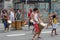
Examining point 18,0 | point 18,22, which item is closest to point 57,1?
point 18,0

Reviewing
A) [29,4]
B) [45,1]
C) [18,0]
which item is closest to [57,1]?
[45,1]

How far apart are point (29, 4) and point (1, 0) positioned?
11387mm

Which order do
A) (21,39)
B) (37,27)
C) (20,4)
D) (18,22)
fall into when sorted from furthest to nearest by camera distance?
(20,4) → (18,22) → (21,39) → (37,27)

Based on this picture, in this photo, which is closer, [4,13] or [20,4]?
[4,13]

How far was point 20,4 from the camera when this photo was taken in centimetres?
3162

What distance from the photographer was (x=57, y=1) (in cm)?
2945

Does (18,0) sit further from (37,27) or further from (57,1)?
(37,27)

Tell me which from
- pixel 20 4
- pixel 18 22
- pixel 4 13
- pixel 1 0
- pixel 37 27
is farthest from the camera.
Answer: pixel 1 0

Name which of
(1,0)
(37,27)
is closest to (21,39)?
(37,27)

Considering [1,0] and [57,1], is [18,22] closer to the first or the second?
[57,1]

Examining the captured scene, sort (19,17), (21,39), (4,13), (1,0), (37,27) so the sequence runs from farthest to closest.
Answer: (1,0), (19,17), (4,13), (21,39), (37,27)

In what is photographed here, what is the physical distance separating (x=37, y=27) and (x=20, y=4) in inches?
738

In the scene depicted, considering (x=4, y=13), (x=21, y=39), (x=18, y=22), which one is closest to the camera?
(x=21, y=39)

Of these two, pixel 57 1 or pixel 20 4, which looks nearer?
pixel 57 1
